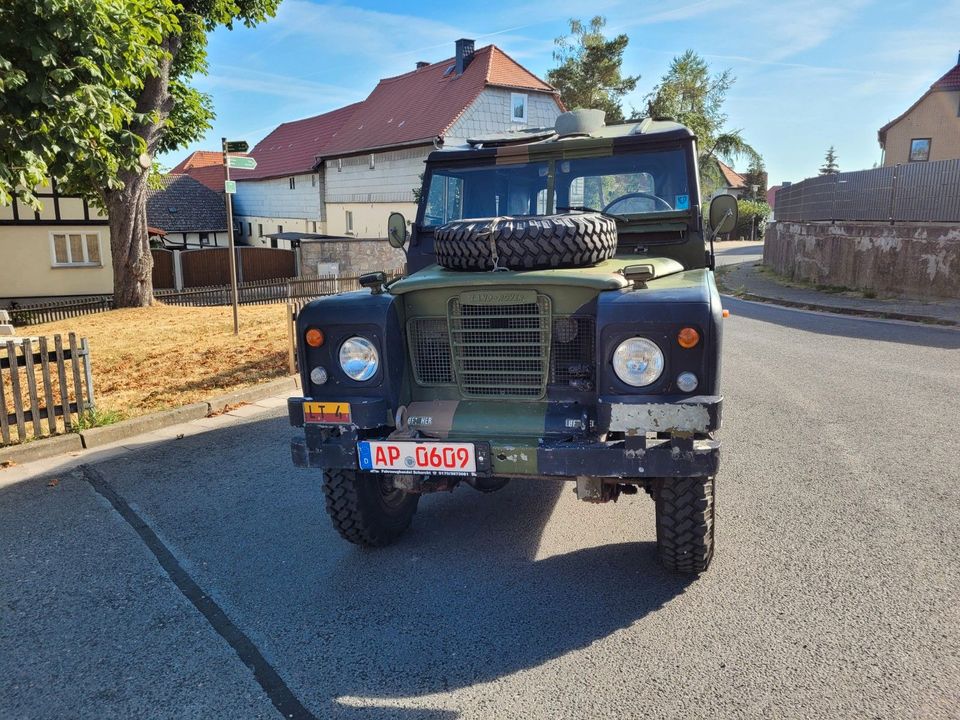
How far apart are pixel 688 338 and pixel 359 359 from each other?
171 centimetres

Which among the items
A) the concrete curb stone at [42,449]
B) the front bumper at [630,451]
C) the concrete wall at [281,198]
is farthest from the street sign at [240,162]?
the concrete wall at [281,198]

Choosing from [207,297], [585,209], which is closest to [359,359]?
[585,209]

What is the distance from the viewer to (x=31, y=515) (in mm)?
5000

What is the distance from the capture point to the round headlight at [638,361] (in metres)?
3.33

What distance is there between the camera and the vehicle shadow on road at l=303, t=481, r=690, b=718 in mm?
3078

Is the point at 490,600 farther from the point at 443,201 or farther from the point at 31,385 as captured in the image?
the point at 31,385

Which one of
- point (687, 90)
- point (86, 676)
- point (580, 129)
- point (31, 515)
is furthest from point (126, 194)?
point (687, 90)

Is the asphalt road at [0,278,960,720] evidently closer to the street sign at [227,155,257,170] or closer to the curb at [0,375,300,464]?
the curb at [0,375,300,464]

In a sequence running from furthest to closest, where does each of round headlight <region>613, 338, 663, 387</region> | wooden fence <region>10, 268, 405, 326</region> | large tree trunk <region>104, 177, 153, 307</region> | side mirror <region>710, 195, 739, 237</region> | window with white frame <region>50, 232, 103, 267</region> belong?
1. window with white frame <region>50, 232, 103, 267</region>
2. wooden fence <region>10, 268, 405, 326</region>
3. large tree trunk <region>104, 177, 153, 307</region>
4. side mirror <region>710, 195, 739, 237</region>
5. round headlight <region>613, 338, 663, 387</region>

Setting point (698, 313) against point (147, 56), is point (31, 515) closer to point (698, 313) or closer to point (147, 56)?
point (698, 313)

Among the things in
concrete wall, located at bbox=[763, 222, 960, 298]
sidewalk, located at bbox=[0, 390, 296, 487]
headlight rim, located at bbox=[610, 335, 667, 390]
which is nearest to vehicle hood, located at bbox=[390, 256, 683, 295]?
headlight rim, located at bbox=[610, 335, 667, 390]

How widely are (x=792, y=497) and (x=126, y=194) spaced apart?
1703 cm

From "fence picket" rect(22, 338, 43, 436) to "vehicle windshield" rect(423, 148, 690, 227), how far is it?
440 cm

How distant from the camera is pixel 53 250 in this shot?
25891 millimetres
